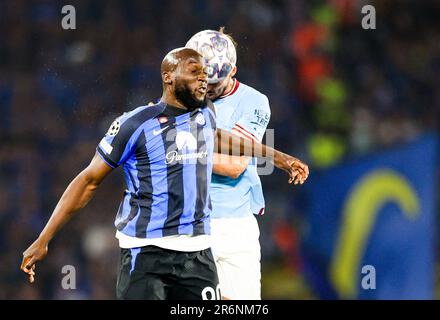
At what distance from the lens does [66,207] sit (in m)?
4.55

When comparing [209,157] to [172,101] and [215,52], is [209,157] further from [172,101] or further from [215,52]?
[215,52]

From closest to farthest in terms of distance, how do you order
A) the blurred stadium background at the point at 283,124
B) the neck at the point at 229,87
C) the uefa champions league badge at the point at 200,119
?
the uefa champions league badge at the point at 200,119, the neck at the point at 229,87, the blurred stadium background at the point at 283,124

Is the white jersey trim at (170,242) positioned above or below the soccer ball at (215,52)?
below

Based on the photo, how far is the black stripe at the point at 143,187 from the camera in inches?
179

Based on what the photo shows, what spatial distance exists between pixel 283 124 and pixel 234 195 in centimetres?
382

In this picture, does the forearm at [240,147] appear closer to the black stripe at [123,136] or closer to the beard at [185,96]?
the beard at [185,96]

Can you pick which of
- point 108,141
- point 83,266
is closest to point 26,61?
point 83,266

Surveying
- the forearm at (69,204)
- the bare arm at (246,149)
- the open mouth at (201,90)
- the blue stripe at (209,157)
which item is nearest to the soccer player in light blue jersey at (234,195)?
the bare arm at (246,149)

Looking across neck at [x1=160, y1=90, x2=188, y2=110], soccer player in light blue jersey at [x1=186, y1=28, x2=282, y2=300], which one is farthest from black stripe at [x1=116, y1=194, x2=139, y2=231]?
soccer player in light blue jersey at [x1=186, y1=28, x2=282, y2=300]

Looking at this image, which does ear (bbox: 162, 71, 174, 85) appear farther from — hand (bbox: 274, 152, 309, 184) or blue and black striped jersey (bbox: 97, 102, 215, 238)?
hand (bbox: 274, 152, 309, 184)

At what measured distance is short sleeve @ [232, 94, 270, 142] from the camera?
5.30 m

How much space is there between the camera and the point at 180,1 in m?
9.61

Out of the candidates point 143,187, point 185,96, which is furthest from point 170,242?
point 185,96

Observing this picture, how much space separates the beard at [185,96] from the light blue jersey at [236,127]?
25.5 inches
